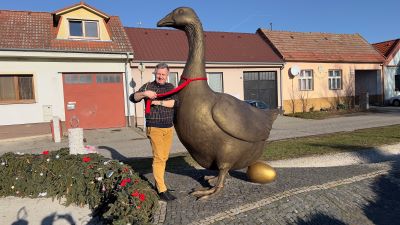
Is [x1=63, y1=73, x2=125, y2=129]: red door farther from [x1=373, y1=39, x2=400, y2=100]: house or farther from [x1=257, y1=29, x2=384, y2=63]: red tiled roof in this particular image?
[x1=373, y1=39, x2=400, y2=100]: house

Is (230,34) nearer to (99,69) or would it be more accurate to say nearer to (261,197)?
(99,69)

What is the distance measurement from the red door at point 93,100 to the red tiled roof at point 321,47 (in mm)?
10386

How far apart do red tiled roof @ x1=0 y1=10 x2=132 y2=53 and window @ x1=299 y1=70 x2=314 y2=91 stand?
1125 cm

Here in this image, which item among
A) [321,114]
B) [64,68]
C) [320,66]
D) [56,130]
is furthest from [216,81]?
[56,130]

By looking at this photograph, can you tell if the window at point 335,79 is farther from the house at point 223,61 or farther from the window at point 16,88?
the window at point 16,88

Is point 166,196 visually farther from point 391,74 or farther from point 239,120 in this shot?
point 391,74

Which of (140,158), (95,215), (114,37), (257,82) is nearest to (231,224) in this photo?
(95,215)

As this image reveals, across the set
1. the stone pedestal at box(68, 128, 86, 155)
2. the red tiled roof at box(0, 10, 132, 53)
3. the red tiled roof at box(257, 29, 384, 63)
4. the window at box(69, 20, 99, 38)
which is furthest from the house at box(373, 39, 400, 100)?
the stone pedestal at box(68, 128, 86, 155)

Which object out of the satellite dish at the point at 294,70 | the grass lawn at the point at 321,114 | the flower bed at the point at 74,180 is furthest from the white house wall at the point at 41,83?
the satellite dish at the point at 294,70

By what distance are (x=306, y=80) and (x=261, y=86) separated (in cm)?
359

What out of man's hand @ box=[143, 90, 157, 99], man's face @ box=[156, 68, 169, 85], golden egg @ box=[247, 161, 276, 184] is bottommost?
golden egg @ box=[247, 161, 276, 184]

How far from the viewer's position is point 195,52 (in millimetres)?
4406

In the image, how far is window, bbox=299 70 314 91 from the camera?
2180 cm

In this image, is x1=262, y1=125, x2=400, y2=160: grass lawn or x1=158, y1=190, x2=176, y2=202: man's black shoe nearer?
x1=158, y1=190, x2=176, y2=202: man's black shoe
